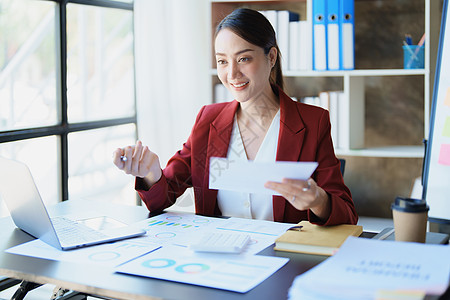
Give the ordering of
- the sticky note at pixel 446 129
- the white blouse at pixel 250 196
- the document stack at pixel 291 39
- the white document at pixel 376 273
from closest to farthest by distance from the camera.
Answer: the white document at pixel 376 273
the white blouse at pixel 250 196
the sticky note at pixel 446 129
the document stack at pixel 291 39

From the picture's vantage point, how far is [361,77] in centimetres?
294

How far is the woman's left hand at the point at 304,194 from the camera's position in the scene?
132 cm

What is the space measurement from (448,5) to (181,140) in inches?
63.6

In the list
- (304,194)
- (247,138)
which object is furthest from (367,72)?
(304,194)

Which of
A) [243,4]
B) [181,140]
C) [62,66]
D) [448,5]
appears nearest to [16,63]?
[62,66]

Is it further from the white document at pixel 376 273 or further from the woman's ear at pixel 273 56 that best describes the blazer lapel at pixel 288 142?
the white document at pixel 376 273

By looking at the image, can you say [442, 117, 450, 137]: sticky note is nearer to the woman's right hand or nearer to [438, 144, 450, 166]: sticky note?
[438, 144, 450, 166]: sticky note

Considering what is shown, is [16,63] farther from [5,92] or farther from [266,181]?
[266,181]

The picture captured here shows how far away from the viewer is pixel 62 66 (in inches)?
102

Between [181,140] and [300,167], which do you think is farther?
[181,140]

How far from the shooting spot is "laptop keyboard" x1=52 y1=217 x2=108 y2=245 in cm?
145

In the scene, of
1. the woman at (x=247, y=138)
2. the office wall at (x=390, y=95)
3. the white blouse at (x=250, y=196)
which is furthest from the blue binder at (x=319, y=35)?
the white blouse at (x=250, y=196)

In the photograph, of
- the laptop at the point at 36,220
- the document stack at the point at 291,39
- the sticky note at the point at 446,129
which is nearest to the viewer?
the laptop at the point at 36,220

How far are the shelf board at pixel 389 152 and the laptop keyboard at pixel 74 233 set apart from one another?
1.64 metres
